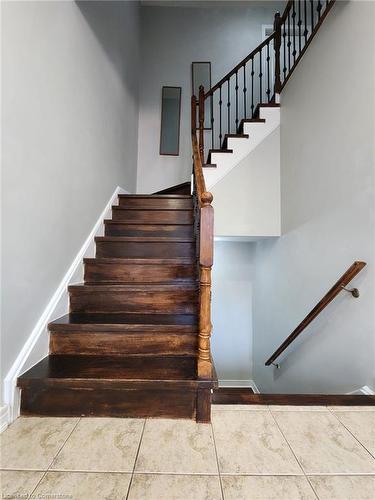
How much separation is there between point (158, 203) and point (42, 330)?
6.36 ft

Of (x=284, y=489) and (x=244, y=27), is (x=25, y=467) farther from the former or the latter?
(x=244, y=27)

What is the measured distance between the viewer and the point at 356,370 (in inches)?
67.5

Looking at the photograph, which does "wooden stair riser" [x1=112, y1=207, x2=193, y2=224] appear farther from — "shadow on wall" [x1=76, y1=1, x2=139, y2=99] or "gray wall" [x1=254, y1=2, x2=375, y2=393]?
"shadow on wall" [x1=76, y1=1, x2=139, y2=99]

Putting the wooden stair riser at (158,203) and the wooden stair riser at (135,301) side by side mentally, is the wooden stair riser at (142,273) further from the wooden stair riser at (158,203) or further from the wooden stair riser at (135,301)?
the wooden stair riser at (158,203)

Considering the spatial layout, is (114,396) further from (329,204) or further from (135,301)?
(329,204)

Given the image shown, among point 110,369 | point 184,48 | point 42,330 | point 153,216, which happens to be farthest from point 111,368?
point 184,48

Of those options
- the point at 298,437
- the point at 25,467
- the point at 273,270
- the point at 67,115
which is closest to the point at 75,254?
the point at 67,115

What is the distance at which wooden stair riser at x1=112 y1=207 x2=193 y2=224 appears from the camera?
2.90 m

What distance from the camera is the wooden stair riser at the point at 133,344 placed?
1.58 metres

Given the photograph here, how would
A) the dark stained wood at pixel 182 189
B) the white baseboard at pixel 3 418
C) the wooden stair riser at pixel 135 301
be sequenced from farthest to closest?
the dark stained wood at pixel 182 189 → the wooden stair riser at pixel 135 301 → the white baseboard at pixel 3 418

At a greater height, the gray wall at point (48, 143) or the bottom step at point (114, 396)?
the gray wall at point (48, 143)

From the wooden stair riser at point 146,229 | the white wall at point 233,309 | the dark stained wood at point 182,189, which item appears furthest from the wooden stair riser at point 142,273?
the white wall at point 233,309

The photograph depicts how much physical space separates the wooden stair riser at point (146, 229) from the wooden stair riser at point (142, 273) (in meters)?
0.58

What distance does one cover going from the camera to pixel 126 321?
1677mm
